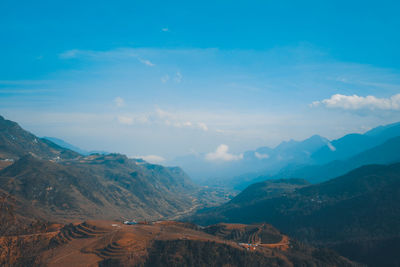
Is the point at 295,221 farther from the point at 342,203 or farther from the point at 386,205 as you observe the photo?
the point at 386,205

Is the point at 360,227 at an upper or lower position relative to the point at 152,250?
upper

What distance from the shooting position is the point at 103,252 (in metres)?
86.9

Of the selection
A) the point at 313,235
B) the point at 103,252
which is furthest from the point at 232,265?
the point at 313,235

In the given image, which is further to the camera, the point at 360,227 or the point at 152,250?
the point at 360,227

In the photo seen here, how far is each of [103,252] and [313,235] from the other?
133m

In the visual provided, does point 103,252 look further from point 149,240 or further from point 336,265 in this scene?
point 336,265

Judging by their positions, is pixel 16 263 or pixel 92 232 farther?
pixel 92 232

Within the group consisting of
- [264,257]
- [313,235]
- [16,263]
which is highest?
[16,263]

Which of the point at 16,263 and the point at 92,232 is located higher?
the point at 16,263

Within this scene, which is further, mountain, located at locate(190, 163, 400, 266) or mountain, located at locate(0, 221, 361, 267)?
mountain, located at locate(190, 163, 400, 266)

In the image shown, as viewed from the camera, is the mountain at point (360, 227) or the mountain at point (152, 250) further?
the mountain at point (360, 227)

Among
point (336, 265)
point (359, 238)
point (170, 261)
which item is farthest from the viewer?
point (359, 238)

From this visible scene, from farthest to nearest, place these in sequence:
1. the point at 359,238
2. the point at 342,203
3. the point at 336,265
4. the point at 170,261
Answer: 1. the point at 342,203
2. the point at 359,238
3. the point at 336,265
4. the point at 170,261

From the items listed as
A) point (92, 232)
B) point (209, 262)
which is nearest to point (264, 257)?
point (209, 262)
